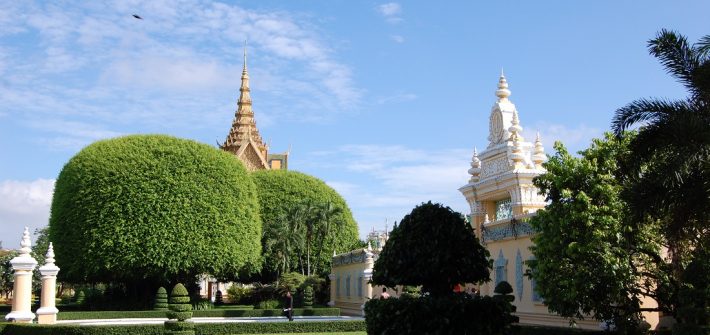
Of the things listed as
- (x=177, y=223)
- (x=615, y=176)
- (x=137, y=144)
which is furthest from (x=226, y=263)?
(x=615, y=176)

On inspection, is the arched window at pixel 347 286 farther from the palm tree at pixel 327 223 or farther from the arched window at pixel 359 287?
the palm tree at pixel 327 223

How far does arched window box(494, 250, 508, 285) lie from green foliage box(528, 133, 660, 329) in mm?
5084

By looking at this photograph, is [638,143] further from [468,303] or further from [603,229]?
[468,303]

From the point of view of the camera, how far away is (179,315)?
24891 millimetres

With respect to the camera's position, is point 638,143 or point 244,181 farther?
point 244,181

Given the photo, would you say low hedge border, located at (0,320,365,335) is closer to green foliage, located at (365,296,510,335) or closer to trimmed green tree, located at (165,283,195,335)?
trimmed green tree, located at (165,283,195,335)

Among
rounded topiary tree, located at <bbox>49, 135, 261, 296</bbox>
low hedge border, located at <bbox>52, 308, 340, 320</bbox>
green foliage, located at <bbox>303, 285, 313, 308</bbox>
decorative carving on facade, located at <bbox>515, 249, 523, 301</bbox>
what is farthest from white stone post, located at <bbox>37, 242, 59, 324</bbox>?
decorative carving on facade, located at <bbox>515, 249, 523, 301</bbox>

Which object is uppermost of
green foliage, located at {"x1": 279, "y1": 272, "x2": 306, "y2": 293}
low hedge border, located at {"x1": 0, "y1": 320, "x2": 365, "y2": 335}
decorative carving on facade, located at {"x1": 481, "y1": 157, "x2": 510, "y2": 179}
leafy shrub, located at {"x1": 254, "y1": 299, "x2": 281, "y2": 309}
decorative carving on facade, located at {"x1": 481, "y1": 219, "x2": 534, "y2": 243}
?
decorative carving on facade, located at {"x1": 481, "y1": 157, "x2": 510, "y2": 179}

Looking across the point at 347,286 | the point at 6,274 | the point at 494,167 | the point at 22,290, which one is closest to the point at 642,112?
the point at 494,167

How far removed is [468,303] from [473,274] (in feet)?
1.42

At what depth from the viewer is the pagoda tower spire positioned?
84.5 m

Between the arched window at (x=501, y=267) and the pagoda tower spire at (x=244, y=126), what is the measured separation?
195 feet

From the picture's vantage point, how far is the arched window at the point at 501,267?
958 inches

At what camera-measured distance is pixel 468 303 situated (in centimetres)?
1167
